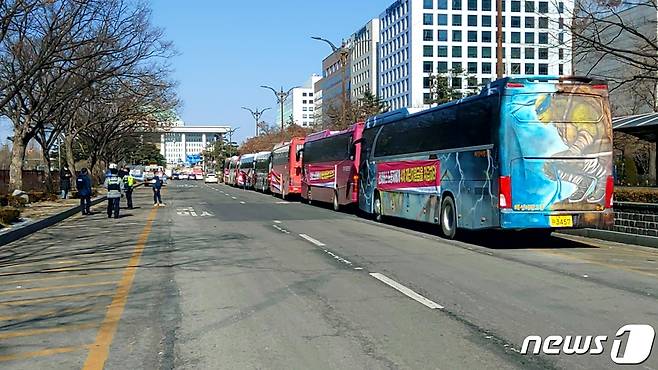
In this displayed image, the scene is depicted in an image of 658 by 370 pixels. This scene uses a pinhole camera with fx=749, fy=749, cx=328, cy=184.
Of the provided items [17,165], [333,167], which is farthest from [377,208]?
[17,165]

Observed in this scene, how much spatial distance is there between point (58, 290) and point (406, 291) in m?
5.20

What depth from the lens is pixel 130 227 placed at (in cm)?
2361

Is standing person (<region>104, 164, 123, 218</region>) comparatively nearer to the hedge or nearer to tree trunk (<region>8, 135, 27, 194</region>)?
the hedge

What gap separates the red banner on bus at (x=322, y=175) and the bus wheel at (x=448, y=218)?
13040 mm

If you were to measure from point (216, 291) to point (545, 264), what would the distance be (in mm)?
6412

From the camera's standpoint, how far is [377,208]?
25516 millimetres

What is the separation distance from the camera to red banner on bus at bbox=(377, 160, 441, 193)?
1978cm

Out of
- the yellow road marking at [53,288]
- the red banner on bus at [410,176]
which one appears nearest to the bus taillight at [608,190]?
the red banner on bus at [410,176]

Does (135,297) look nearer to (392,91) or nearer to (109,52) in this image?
(109,52)

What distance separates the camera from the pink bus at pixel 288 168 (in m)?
41.8

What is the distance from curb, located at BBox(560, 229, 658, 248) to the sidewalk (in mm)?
11591

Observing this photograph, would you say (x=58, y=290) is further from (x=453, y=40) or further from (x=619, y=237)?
(x=453, y=40)

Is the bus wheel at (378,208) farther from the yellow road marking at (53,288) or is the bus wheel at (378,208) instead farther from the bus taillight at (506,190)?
the yellow road marking at (53,288)

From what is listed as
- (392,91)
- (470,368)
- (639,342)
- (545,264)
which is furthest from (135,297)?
(392,91)
